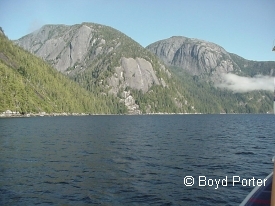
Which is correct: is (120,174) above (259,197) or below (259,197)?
below

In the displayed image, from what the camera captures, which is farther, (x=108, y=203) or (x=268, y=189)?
(x=108, y=203)

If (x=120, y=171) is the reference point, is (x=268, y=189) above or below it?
above

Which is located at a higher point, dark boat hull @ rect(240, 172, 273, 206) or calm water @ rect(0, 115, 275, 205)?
dark boat hull @ rect(240, 172, 273, 206)

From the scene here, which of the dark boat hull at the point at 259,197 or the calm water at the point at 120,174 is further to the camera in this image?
the calm water at the point at 120,174

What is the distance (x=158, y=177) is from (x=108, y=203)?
380 inches

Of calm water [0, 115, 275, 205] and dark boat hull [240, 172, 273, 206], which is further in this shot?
calm water [0, 115, 275, 205]

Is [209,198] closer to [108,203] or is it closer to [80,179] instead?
[108,203]

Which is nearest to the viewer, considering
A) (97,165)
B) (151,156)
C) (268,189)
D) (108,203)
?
(268,189)

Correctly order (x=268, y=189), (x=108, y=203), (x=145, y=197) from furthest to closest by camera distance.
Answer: (x=145, y=197), (x=108, y=203), (x=268, y=189)

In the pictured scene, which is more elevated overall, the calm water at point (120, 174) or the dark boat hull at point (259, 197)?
the dark boat hull at point (259, 197)

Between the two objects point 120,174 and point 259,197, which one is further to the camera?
point 120,174

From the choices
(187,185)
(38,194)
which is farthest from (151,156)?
(38,194)

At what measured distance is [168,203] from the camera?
2275 cm

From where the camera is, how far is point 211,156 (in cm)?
4578
